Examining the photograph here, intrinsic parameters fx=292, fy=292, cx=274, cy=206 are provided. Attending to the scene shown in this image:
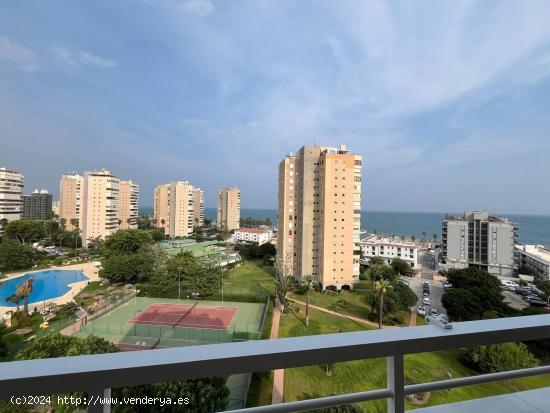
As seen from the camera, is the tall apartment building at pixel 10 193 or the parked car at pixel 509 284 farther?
the tall apartment building at pixel 10 193

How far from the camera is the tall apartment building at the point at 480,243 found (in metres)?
23.4

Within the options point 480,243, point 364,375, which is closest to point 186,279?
point 364,375

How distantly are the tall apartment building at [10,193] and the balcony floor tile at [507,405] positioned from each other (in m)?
37.7

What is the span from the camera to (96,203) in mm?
29562

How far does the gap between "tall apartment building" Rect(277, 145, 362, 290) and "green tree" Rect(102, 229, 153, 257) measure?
10.6 metres

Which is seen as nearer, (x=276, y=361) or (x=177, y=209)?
(x=276, y=361)

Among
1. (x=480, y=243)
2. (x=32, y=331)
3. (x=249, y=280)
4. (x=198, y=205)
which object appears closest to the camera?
(x=32, y=331)

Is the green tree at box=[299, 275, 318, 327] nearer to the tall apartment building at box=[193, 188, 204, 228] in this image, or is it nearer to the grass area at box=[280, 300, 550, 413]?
the grass area at box=[280, 300, 550, 413]

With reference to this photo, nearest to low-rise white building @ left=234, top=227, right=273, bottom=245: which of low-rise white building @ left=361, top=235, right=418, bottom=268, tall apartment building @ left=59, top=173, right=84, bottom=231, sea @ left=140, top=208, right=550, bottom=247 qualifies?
low-rise white building @ left=361, top=235, right=418, bottom=268

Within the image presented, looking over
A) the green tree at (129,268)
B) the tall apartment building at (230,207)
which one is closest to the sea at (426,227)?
the tall apartment building at (230,207)

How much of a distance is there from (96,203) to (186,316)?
75.9 feet

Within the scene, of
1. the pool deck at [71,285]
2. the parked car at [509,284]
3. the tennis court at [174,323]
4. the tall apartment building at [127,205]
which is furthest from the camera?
the tall apartment building at [127,205]

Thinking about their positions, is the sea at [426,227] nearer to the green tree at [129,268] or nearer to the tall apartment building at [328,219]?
the tall apartment building at [328,219]

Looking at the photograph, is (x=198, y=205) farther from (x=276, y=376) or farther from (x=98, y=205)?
(x=276, y=376)
